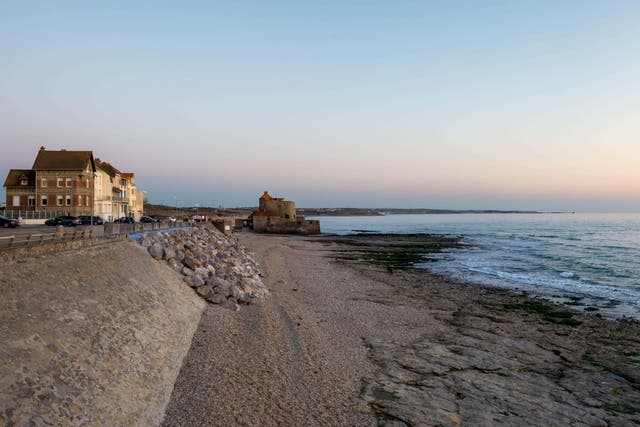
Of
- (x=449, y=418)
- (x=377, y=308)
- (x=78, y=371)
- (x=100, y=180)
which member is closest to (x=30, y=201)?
(x=100, y=180)

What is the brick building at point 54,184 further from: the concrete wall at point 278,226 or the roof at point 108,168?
the concrete wall at point 278,226

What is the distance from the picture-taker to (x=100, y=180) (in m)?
53.8

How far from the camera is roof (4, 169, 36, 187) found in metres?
47.4

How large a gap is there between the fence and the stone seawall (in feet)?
3.74

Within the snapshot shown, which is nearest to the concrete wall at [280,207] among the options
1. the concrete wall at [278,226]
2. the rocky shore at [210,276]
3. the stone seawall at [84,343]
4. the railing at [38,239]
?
the concrete wall at [278,226]

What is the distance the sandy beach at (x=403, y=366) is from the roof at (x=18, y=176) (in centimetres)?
4202

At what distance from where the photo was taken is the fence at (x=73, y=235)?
12.0m

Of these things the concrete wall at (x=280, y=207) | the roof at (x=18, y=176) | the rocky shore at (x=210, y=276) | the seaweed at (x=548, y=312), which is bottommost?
the seaweed at (x=548, y=312)

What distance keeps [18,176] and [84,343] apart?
50.1 m

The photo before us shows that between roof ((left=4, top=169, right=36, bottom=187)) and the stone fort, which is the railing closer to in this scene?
roof ((left=4, top=169, right=36, bottom=187))

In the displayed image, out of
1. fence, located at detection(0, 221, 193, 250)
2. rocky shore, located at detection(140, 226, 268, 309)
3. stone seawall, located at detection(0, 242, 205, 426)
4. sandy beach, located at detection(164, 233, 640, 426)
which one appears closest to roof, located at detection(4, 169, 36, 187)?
fence, located at detection(0, 221, 193, 250)

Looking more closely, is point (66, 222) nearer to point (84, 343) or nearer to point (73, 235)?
point (73, 235)

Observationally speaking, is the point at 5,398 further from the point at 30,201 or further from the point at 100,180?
the point at 100,180

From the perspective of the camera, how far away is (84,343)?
27.0ft
